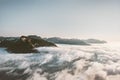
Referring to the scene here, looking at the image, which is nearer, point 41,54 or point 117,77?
point 117,77

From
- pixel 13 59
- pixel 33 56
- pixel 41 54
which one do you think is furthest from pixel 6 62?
pixel 41 54

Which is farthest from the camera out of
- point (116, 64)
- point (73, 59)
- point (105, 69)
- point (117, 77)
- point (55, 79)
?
point (73, 59)

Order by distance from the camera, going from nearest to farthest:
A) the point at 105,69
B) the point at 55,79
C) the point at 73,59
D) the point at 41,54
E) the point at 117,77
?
the point at 55,79, the point at 117,77, the point at 105,69, the point at 73,59, the point at 41,54

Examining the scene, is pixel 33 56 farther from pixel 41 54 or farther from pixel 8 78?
pixel 8 78

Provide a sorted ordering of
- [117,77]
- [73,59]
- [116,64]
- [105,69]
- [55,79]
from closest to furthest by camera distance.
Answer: [55,79] → [117,77] → [105,69] → [116,64] → [73,59]

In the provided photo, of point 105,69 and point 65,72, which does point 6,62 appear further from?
point 105,69

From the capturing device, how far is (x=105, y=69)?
6.99 m

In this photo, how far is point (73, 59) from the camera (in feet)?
27.0

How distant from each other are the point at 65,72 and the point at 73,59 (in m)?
1.77

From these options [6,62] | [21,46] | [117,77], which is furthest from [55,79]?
[21,46]

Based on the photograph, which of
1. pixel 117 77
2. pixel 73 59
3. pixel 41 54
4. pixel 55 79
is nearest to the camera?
pixel 55 79

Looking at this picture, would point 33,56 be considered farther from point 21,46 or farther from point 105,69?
point 105,69

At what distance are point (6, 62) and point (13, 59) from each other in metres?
0.45

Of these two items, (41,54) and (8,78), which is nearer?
(8,78)
